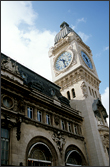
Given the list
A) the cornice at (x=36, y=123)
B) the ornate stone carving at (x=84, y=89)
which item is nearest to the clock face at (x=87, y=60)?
the ornate stone carving at (x=84, y=89)

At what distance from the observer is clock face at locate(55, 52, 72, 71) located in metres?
40.0

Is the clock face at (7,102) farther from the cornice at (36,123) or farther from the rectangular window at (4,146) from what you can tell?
the rectangular window at (4,146)

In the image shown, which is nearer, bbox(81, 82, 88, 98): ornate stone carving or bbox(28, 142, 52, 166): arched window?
bbox(28, 142, 52, 166): arched window

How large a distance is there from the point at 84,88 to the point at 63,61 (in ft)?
33.4

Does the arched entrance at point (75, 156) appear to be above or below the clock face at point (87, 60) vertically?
below

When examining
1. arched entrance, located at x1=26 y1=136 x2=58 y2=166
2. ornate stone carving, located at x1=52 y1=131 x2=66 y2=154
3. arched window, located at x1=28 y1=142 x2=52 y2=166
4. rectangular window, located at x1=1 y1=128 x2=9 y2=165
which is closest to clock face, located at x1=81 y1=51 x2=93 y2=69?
ornate stone carving, located at x1=52 y1=131 x2=66 y2=154

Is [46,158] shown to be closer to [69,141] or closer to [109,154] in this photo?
[69,141]

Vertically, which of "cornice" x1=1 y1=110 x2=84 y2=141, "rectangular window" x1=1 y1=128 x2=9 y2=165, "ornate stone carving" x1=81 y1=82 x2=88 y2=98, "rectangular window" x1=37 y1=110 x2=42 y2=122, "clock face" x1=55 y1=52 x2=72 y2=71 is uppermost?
"clock face" x1=55 y1=52 x2=72 y2=71

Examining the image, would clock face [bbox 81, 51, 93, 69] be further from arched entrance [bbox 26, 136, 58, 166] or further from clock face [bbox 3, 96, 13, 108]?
clock face [bbox 3, 96, 13, 108]

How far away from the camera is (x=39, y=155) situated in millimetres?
20953

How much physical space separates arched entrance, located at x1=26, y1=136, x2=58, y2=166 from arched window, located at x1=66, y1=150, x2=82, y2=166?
2.89m

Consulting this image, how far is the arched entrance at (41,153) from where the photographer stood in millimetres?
19500

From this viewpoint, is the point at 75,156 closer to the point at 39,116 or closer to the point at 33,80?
the point at 39,116

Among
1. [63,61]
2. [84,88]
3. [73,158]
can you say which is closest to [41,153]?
[73,158]
